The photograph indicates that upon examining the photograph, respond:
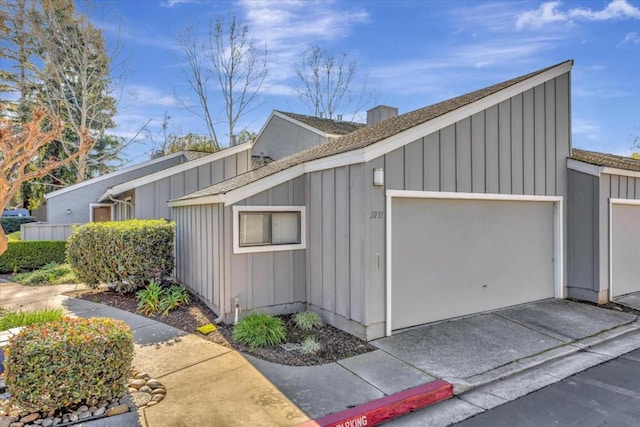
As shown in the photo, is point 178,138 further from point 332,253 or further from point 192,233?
point 332,253

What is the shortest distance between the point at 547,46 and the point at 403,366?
10706 millimetres

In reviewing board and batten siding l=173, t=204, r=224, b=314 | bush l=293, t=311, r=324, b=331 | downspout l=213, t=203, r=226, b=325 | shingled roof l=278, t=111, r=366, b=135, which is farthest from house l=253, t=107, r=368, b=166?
bush l=293, t=311, r=324, b=331

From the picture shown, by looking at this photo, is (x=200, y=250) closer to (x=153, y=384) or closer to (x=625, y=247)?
(x=153, y=384)

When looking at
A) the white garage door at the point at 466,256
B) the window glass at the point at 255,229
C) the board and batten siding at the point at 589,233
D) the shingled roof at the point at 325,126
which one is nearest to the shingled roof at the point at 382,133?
the window glass at the point at 255,229

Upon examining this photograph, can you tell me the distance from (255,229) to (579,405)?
499 centimetres

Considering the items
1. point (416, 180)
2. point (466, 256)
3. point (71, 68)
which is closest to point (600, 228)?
point (466, 256)

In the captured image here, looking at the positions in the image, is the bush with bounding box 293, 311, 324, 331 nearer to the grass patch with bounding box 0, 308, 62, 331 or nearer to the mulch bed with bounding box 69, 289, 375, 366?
the mulch bed with bounding box 69, 289, 375, 366

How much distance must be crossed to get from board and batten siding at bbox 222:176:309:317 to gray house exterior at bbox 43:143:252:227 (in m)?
5.84

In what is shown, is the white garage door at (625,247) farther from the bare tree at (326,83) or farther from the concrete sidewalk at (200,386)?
the bare tree at (326,83)

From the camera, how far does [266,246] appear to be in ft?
21.3

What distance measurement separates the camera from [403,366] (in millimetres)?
4719

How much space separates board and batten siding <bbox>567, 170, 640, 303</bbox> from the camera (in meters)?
7.66

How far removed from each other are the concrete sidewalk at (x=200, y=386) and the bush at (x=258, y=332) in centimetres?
33

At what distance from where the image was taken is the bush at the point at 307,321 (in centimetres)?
606
